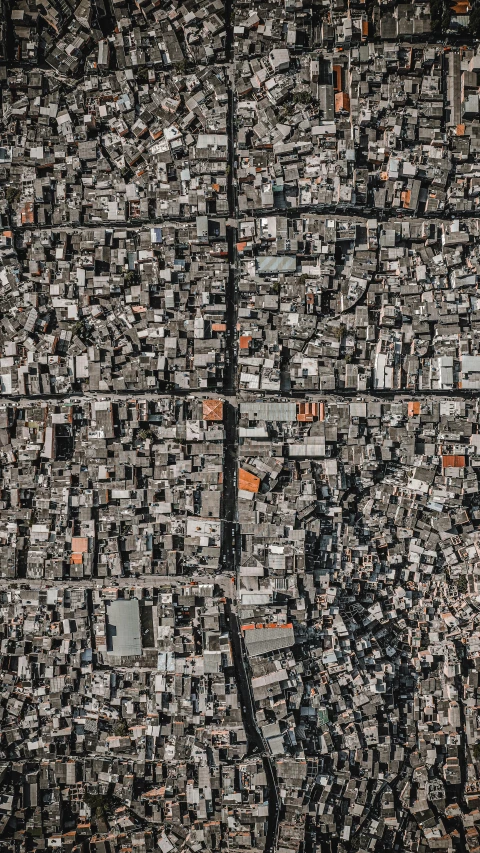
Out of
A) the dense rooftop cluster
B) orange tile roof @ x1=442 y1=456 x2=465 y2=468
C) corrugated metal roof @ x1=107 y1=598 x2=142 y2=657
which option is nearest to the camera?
the dense rooftop cluster

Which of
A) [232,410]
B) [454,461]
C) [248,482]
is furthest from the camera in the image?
[232,410]

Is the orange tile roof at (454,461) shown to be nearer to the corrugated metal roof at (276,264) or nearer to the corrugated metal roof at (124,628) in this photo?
the corrugated metal roof at (276,264)

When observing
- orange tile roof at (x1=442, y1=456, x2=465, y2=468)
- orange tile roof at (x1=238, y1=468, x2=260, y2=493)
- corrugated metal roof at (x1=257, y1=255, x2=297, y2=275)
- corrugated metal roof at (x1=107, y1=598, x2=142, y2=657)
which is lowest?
corrugated metal roof at (x1=107, y1=598, x2=142, y2=657)

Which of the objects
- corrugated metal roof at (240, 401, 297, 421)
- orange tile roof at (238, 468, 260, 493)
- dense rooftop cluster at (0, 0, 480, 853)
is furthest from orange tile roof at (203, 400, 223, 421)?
orange tile roof at (238, 468, 260, 493)

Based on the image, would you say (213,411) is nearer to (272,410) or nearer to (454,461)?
(272,410)

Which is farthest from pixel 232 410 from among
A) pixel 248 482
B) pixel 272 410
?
pixel 248 482

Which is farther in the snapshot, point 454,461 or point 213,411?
point 454,461

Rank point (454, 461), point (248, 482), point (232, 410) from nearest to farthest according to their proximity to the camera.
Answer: point (248, 482) → point (454, 461) → point (232, 410)

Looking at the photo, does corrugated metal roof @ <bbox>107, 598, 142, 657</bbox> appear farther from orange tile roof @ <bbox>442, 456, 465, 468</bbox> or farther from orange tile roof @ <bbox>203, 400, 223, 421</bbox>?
orange tile roof @ <bbox>442, 456, 465, 468</bbox>
